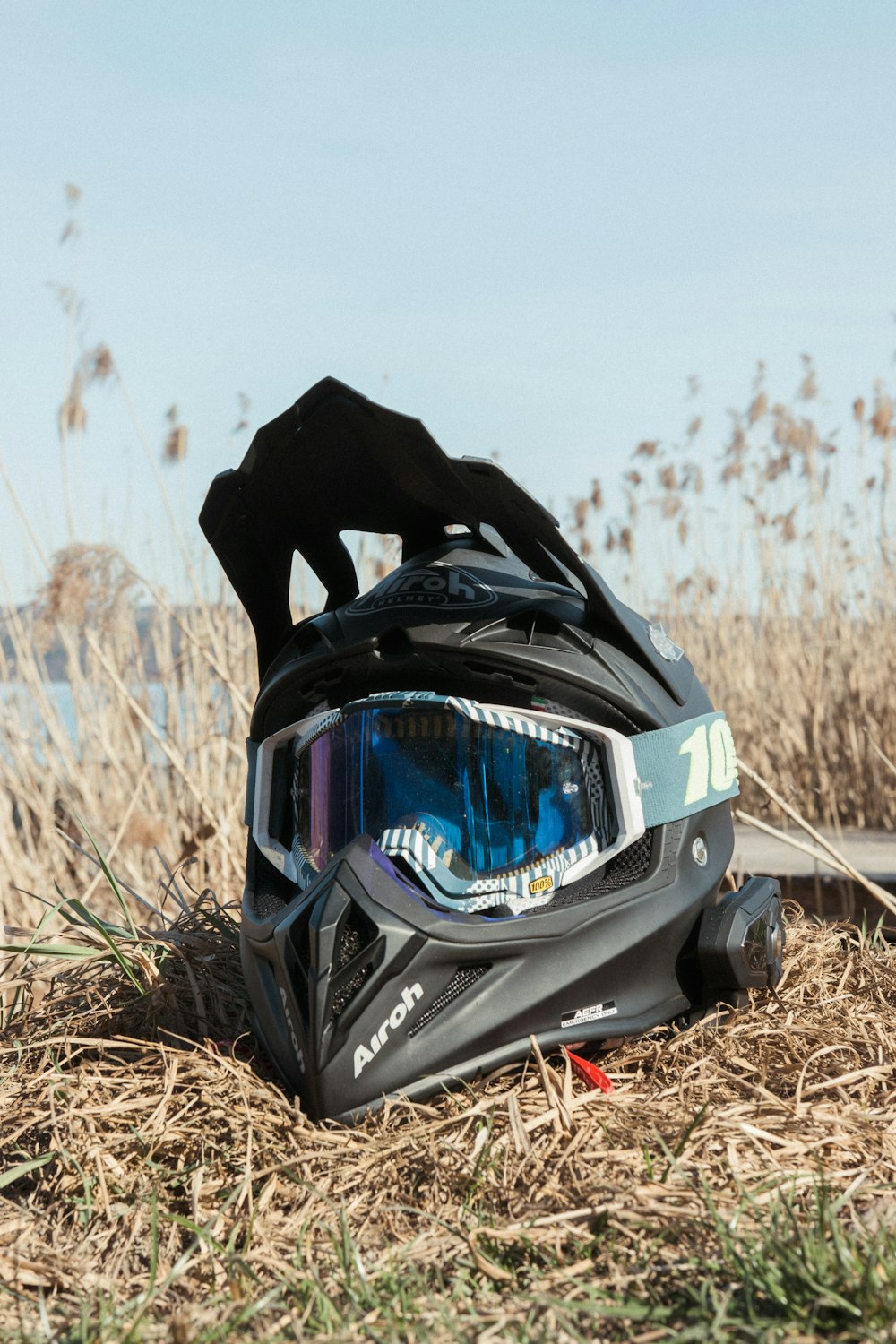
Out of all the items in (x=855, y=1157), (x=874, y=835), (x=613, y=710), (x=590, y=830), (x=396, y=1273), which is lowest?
(x=874, y=835)

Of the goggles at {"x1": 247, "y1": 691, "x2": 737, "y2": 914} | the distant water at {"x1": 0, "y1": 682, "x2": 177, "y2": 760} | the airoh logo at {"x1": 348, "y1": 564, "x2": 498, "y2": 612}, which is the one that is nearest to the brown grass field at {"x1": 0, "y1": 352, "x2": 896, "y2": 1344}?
the goggles at {"x1": 247, "y1": 691, "x2": 737, "y2": 914}

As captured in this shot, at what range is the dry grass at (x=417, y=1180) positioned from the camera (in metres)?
1.23

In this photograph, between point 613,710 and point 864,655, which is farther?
point 864,655

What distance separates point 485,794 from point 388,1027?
1.28 ft

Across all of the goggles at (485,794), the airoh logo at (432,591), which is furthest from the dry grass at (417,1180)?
the airoh logo at (432,591)

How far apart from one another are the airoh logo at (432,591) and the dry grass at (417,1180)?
2.45ft

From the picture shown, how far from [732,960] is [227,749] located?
9.82ft

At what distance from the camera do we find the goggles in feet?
6.16

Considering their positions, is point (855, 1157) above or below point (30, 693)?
below

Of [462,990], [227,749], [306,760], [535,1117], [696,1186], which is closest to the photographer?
[696,1186]

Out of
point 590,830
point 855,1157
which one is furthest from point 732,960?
point 855,1157

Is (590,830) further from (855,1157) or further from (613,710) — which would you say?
(855,1157)

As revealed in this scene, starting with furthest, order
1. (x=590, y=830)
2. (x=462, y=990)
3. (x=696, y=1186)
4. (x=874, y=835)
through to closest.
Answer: (x=874, y=835)
(x=590, y=830)
(x=462, y=990)
(x=696, y=1186)

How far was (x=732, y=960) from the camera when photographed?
1939 mm
